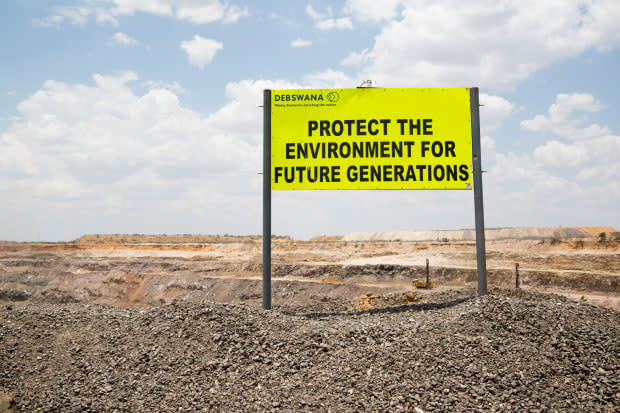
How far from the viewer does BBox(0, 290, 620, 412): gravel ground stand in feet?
22.5

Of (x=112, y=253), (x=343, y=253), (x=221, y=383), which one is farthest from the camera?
(x=112, y=253)

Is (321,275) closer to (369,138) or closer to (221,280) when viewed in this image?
(221,280)

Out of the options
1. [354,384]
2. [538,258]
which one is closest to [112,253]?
[538,258]

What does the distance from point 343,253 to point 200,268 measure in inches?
566

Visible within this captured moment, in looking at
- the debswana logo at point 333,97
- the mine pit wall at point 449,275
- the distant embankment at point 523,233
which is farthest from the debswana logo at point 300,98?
the distant embankment at point 523,233

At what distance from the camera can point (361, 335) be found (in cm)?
859

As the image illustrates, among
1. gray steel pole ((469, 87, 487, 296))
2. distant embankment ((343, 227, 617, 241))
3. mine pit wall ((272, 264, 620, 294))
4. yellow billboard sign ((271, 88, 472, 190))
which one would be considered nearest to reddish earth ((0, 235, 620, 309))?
mine pit wall ((272, 264, 620, 294))

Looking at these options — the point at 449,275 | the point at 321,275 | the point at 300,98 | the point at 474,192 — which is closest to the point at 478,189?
the point at 474,192

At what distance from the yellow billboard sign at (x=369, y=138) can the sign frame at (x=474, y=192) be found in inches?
5.3

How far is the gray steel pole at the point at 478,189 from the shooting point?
38.1 ft

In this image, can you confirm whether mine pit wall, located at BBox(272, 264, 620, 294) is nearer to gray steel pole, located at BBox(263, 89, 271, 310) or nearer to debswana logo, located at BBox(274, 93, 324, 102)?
gray steel pole, located at BBox(263, 89, 271, 310)

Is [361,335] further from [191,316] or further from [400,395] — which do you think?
[191,316]

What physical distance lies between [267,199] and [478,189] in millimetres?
5435

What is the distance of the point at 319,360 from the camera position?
7992mm
